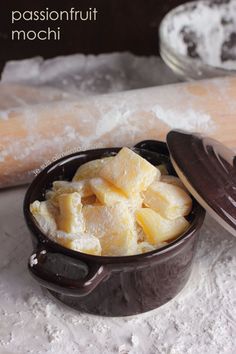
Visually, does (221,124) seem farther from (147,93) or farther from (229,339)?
(229,339)

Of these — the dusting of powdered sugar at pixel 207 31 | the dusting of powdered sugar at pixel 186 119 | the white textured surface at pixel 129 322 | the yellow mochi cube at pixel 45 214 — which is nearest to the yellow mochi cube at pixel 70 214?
the yellow mochi cube at pixel 45 214

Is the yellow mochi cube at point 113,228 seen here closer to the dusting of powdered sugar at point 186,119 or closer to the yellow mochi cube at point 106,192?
the yellow mochi cube at point 106,192

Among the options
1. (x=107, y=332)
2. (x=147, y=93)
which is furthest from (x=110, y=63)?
(x=107, y=332)

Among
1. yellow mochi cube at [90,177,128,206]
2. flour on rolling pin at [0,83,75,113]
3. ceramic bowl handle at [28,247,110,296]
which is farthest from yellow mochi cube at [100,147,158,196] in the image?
flour on rolling pin at [0,83,75,113]

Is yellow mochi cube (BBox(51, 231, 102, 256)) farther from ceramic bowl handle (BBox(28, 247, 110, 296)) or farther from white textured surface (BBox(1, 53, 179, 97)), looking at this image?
white textured surface (BBox(1, 53, 179, 97))

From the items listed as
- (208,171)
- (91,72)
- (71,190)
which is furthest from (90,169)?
(91,72)

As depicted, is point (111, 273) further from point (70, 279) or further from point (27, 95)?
point (27, 95)
